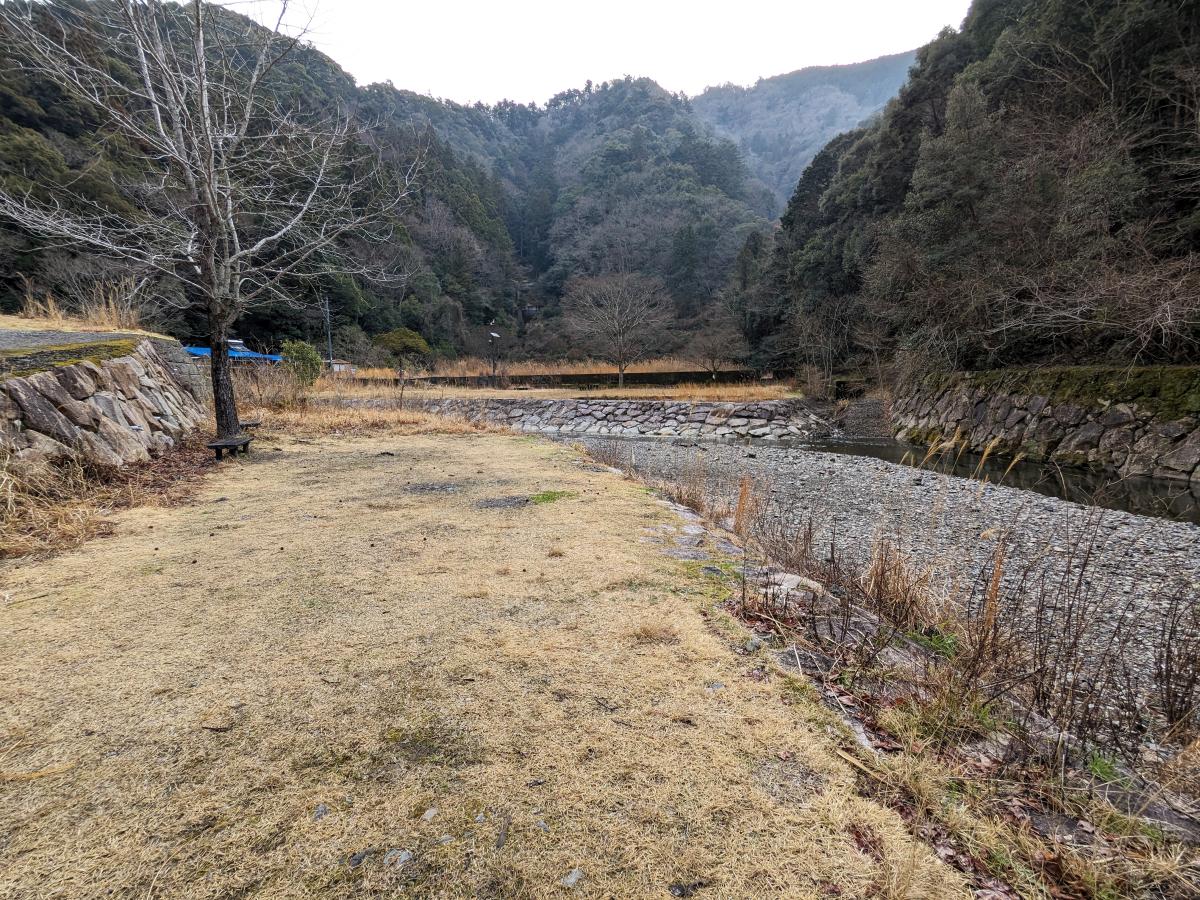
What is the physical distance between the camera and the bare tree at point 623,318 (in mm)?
24031

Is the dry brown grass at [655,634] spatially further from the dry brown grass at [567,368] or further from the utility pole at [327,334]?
the utility pole at [327,334]

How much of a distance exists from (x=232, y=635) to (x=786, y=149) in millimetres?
94596

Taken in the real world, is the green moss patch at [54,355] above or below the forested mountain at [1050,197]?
below

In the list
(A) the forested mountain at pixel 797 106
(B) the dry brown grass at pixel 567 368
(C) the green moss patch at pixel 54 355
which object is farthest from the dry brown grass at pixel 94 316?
(A) the forested mountain at pixel 797 106

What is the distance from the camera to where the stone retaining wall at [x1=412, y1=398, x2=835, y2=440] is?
15250 mm

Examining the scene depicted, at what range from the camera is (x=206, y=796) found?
122 cm

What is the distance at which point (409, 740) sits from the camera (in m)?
1.42

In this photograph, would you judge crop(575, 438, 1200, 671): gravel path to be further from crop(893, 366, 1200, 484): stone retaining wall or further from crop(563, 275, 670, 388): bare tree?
crop(563, 275, 670, 388): bare tree

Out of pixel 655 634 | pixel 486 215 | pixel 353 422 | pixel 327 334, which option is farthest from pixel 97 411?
pixel 486 215

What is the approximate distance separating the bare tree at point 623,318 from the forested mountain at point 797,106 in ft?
185

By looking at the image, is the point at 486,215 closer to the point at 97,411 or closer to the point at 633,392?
the point at 633,392

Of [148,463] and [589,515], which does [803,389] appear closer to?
[589,515]

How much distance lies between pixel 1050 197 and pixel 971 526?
10.1 m

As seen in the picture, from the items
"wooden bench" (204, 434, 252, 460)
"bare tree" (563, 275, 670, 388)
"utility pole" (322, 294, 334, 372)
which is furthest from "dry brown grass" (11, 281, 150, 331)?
"utility pole" (322, 294, 334, 372)
